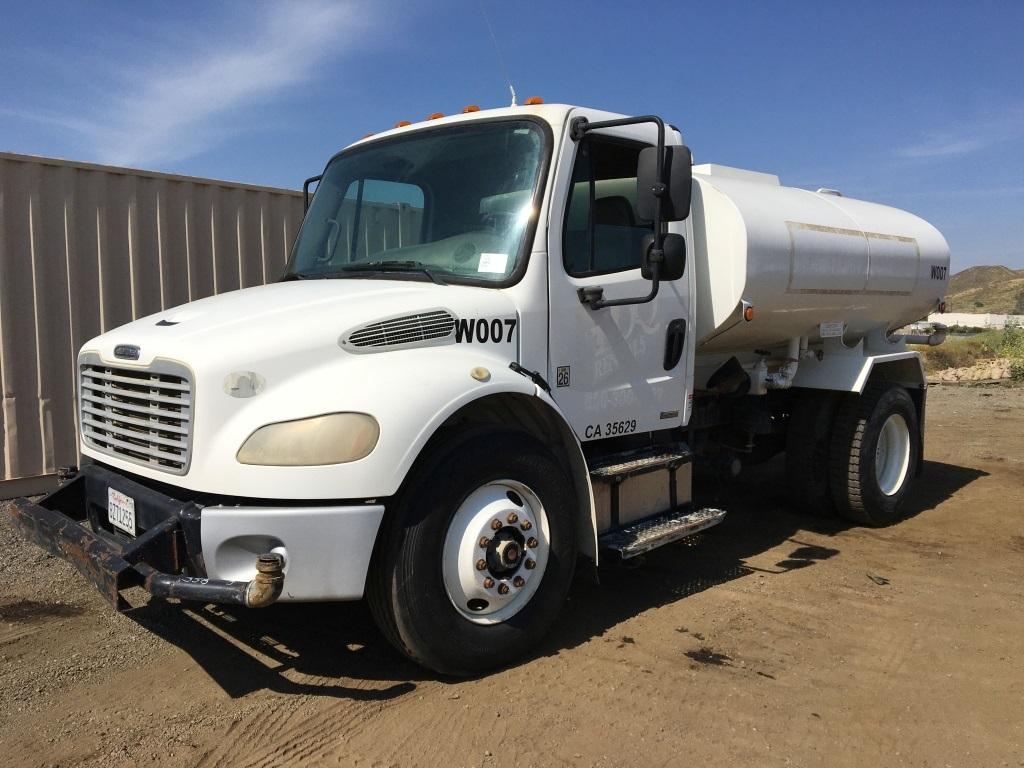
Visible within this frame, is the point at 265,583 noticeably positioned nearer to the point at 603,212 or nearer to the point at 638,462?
the point at 638,462

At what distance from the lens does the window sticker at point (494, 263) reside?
420cm

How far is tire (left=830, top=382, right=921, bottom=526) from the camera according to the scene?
6.70m

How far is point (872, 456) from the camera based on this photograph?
6.80 metres

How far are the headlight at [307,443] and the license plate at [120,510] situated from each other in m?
0.75

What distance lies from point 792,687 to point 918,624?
4.08ft

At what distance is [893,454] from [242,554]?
5835mm

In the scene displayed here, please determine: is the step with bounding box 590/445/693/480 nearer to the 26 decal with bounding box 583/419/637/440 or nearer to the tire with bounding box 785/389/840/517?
the 26 decal with bounding box 583/419/637/440

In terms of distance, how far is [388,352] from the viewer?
12.2 ft

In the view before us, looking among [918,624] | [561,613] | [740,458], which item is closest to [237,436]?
[561,613]

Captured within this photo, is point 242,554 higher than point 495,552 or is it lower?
higher

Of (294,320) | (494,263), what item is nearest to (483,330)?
(494,263)

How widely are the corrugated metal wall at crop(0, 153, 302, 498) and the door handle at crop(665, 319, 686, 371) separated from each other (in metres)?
4.84

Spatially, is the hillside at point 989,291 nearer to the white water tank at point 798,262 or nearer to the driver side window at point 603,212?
the white water tank at point 798,262

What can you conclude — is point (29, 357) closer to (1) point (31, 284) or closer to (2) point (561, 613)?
(1) point (31, 284)
